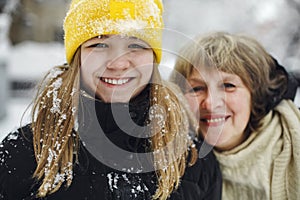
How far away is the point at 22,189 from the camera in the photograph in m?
1.93

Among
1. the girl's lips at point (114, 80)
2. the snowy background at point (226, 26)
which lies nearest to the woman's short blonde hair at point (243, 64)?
the girl's lips at point (114, 80)

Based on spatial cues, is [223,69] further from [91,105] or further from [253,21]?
[253,21]

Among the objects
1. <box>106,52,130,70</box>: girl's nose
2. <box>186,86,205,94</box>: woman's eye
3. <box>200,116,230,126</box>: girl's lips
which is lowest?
<box>200,116,230,126</box>: girl's lips

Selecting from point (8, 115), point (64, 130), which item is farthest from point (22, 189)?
point (8, 115)

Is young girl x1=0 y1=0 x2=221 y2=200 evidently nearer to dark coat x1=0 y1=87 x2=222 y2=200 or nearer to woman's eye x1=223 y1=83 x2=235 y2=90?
dark coat x1=0 y1=87 x2=222 y2=200

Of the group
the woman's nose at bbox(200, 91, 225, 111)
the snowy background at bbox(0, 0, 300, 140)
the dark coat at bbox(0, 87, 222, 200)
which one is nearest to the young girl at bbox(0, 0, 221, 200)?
the dark coat at bbox(0, 87, 222, 200)

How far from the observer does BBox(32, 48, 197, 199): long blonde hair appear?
195 centimetres

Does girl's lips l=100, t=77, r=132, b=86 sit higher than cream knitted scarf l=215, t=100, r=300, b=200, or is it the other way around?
girl's lips l=100, t=77, r=132, b=86

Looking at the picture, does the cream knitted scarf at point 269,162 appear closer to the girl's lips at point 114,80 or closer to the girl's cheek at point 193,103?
the girl's cheek at point 193,103

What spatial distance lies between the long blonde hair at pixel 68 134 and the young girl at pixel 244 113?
0.79ft

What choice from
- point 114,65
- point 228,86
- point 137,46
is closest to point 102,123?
point 114,65

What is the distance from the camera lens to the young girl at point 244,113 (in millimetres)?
2346

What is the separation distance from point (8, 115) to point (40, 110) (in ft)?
18.9

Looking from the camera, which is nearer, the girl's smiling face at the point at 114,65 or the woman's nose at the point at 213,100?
the girl's smiling face at the point at 114,65
